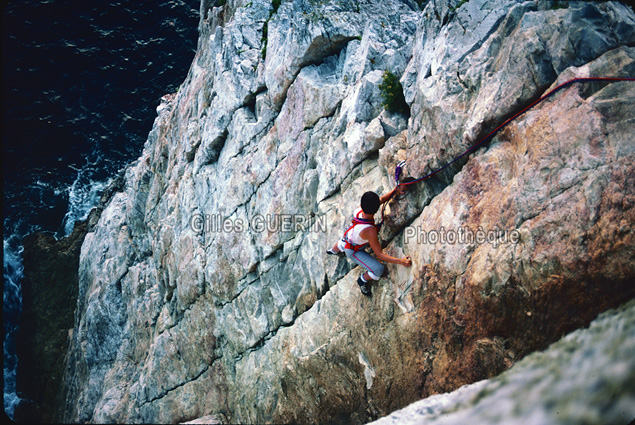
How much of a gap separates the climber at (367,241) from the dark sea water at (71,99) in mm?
23908

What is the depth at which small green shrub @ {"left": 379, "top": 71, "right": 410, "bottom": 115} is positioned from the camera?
959cm

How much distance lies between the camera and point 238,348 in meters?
13.7

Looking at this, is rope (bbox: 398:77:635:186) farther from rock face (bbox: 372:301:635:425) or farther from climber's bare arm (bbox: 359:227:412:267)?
rock face (bbox: 372:301:635:425)

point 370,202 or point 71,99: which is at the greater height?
point 71,99

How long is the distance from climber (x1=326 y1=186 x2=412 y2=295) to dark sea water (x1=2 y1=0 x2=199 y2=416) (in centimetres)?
2391

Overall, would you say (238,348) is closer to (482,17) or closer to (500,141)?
(500,141)

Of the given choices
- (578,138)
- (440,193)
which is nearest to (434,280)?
(440,193)

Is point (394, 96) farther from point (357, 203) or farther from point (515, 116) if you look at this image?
point (515, 116)

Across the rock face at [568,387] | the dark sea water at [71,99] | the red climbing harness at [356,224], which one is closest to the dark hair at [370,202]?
the red climbing harness at [356,224]

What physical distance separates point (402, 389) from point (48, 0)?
114ft

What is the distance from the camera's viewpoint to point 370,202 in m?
8.15

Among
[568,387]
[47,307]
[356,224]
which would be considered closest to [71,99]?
[47,307]

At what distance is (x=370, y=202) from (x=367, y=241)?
869mm

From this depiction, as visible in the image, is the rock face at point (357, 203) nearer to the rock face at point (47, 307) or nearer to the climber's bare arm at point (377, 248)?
the climber's bare arm at point (377, 248)
